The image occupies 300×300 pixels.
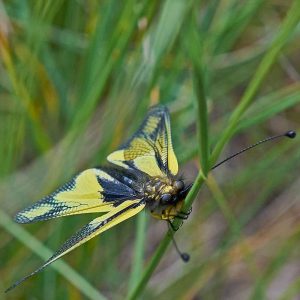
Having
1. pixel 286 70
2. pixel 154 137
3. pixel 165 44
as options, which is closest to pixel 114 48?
pixel 165 44

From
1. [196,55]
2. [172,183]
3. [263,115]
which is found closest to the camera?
[196,55]

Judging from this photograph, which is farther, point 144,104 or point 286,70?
point 286,70

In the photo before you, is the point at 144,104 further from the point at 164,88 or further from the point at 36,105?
the point at 36,105

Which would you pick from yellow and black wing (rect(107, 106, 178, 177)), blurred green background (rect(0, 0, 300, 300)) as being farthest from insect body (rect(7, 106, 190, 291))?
blurred green background (rect(0, 0, 300, 300))

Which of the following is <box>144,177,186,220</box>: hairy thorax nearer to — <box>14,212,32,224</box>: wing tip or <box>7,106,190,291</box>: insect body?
<box>7,106,190,291</box>: insect body

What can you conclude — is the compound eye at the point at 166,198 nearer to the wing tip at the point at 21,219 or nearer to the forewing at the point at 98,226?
the forewing at the point at 98,226

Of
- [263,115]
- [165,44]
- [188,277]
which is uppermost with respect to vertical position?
[165,44]

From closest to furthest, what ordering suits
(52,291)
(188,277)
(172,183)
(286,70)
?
(172,183)
(52,291)
(188,277)
(286,70)

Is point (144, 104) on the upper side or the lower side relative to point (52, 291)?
upper
